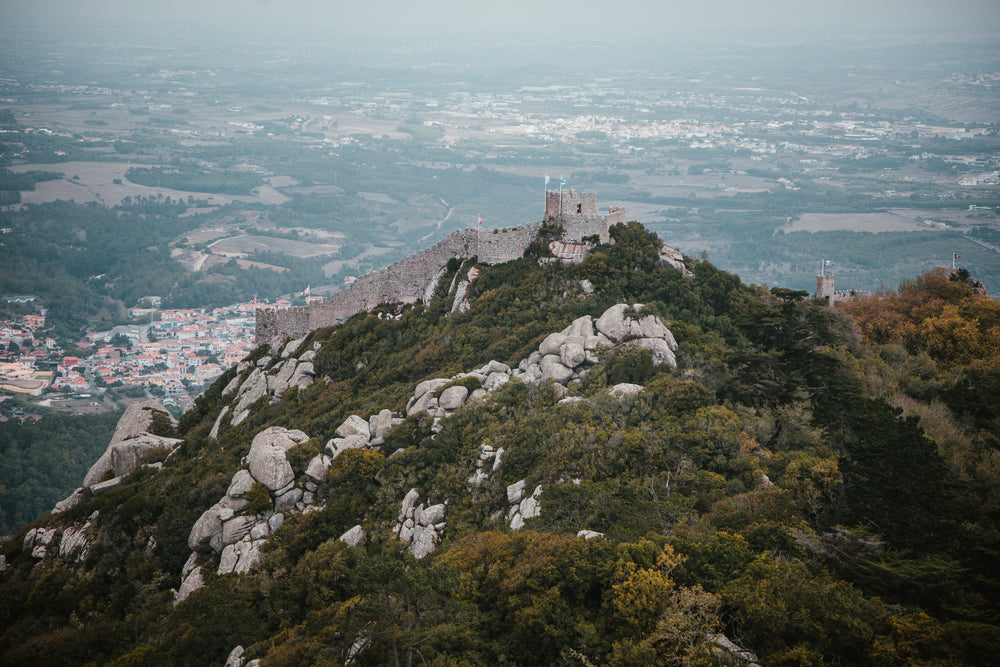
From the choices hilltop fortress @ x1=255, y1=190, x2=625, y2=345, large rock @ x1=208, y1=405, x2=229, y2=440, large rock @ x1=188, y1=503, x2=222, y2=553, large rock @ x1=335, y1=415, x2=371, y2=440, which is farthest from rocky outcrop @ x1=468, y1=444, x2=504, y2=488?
large rock @ x1=208, y1=405, x2=229, y2=440

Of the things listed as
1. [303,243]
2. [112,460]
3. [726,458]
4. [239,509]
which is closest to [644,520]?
[726,458]

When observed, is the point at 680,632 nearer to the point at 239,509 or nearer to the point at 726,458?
the point at 726,458

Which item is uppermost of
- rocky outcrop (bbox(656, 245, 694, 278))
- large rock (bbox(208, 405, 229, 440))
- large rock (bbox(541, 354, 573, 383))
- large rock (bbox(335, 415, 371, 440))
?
rocky outcrop (bbox(656, 245, 694, 278))

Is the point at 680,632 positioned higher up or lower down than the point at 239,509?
higher up

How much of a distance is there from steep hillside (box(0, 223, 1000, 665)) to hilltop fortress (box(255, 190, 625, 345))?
1746 millimetres

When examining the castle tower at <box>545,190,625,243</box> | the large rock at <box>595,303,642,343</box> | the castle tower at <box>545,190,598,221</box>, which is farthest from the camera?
the castle tower at <box>545,190,598,221</box>

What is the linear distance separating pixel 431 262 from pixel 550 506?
26.4 meters

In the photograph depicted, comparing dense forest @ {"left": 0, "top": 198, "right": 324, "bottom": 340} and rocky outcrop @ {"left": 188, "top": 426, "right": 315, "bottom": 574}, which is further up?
rocky outcrop @ {"left": 188, "top": 426, "right": 315, "bottom": 574}

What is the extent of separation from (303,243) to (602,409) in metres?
164

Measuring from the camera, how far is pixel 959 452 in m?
25.8

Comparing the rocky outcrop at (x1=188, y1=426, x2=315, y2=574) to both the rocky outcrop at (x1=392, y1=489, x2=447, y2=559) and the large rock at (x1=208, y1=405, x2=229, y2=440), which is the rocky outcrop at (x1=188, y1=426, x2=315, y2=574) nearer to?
the rocky outcrop at (x1=392, y1=489, x2=447, y2=559)

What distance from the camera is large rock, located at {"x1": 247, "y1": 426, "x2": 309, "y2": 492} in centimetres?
3256

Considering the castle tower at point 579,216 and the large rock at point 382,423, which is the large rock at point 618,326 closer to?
the castle tower at point 579,216

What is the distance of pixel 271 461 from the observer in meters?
32.9
